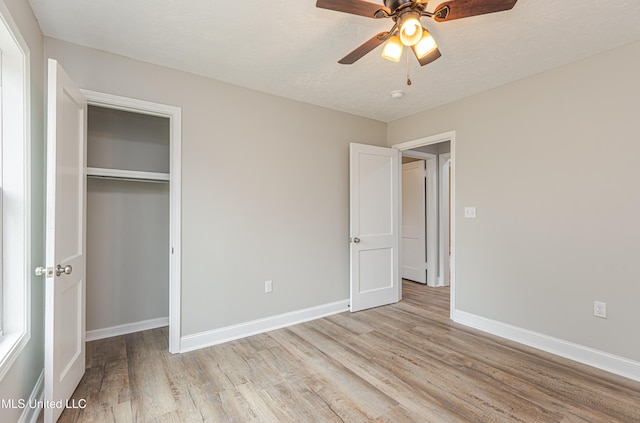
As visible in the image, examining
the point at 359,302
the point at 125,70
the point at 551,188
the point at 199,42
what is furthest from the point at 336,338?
the point at 125,70

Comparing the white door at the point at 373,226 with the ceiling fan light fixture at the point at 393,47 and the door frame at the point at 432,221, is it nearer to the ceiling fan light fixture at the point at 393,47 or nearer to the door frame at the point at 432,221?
the door frame at the point at 432,221

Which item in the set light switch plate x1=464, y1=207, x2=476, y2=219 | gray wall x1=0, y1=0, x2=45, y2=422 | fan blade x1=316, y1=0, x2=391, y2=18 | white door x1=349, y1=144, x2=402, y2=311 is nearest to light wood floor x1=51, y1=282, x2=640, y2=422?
gray wall x1=0, y1=0, x2=45, y2=422

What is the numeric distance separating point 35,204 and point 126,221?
1.26m

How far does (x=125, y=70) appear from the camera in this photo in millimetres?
2480

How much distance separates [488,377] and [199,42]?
3327 mm

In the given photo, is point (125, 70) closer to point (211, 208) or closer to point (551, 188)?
point (211, 208)

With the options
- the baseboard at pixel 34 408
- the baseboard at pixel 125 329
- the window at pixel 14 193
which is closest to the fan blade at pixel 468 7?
the window at pixel 14 193

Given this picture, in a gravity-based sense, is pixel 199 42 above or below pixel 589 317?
above

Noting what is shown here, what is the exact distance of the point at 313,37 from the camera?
2.20 metres

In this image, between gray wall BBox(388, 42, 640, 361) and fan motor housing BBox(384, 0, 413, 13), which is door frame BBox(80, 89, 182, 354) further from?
gray wall BBox(388, 42, 640, 361)

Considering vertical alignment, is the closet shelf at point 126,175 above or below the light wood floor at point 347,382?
→ above

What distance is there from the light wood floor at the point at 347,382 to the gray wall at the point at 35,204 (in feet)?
1.18

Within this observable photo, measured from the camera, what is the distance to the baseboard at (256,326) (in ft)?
9.09

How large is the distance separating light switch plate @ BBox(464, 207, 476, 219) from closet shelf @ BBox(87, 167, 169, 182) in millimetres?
3209
